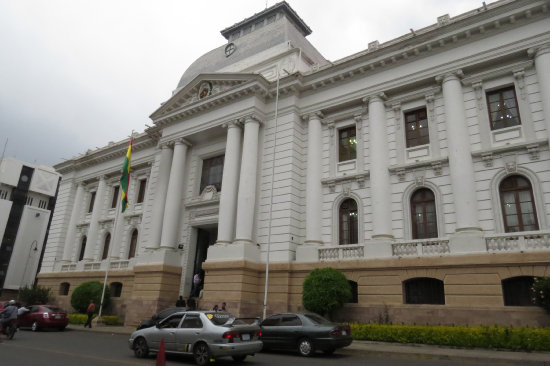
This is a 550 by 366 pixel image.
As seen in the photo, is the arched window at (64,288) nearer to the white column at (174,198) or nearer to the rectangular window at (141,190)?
the rectangular window at (141,190)

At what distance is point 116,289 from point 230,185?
13.5m

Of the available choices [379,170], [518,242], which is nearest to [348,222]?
[379,170]

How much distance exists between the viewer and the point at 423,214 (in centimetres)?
1927

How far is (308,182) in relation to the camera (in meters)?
22.7

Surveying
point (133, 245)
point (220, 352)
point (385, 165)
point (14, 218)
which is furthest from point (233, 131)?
point (14, 218)

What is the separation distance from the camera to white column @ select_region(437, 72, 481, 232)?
56.6ft

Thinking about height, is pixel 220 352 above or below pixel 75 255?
below

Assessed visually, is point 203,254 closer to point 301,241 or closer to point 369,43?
point 301,241

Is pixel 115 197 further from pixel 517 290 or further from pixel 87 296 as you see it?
pixel 517 290

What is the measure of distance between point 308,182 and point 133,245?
16.5 m

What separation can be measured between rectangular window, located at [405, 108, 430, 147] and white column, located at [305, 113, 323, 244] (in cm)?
Result: 495

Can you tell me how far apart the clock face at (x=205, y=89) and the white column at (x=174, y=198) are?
11.3 ft

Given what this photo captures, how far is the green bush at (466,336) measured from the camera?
13.1 metres

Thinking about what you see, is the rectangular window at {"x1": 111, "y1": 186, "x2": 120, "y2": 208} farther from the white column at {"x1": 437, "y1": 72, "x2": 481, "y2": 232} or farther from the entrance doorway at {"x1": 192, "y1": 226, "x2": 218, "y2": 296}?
the white column at {"x1": 437, "y1": 72, "x2": 481, "y2": 232}
